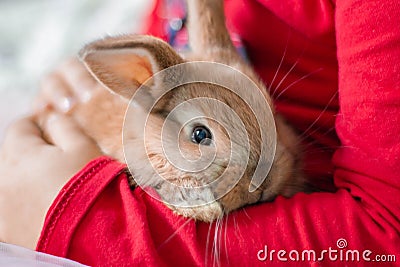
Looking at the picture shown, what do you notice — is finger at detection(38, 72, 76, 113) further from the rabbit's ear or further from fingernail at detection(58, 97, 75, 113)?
the rabbit's ear

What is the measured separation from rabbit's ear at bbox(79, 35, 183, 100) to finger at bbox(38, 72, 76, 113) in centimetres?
31

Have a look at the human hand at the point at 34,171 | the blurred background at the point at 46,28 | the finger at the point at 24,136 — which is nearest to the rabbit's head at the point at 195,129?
the human hand at the point at 34,171

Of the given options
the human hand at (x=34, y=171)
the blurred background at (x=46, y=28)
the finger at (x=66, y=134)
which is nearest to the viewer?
the human hand at (x=34, y=171)

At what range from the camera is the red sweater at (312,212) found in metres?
0.77

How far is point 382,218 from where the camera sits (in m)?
0.79

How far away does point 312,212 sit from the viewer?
2.65ft

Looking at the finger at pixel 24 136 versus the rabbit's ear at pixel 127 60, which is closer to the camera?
the rabbit's ear at pixel 127 60

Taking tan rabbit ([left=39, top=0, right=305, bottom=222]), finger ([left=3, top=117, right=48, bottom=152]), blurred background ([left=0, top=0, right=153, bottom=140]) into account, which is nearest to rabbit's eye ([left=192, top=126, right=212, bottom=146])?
tan rabbit ([left=39, top=0, right=305, bottom=222])

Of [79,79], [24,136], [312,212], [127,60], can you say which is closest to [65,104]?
[79,79]

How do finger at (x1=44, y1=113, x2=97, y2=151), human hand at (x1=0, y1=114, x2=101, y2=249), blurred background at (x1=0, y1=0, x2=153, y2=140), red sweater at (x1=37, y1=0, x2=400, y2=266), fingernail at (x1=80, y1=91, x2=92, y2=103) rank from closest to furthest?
red sweater at (x1=37, y1=0, x2=400, y2=266) < human hand at (x1=0, y1=114, x2=101, y2=249) < finger at (x1=44, y1=113, x2=97, y2=151) < fingernail at (x1=80, y1=91, x2=92, y2=103) < blurred background at (x1=0, y1=0, x2=153, y2=140)

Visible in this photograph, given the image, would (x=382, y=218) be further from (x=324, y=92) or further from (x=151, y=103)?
(x=151, y=103)

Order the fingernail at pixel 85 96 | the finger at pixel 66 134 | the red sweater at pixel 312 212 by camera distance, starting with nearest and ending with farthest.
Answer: the red sweater at pixel 312 212 < the finger at pixel 66 134 < the fingernail at pixel 85 96

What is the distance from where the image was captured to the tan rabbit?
2.65 feet

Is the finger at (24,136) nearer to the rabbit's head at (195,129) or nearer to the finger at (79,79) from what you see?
the finger at (79,79)
